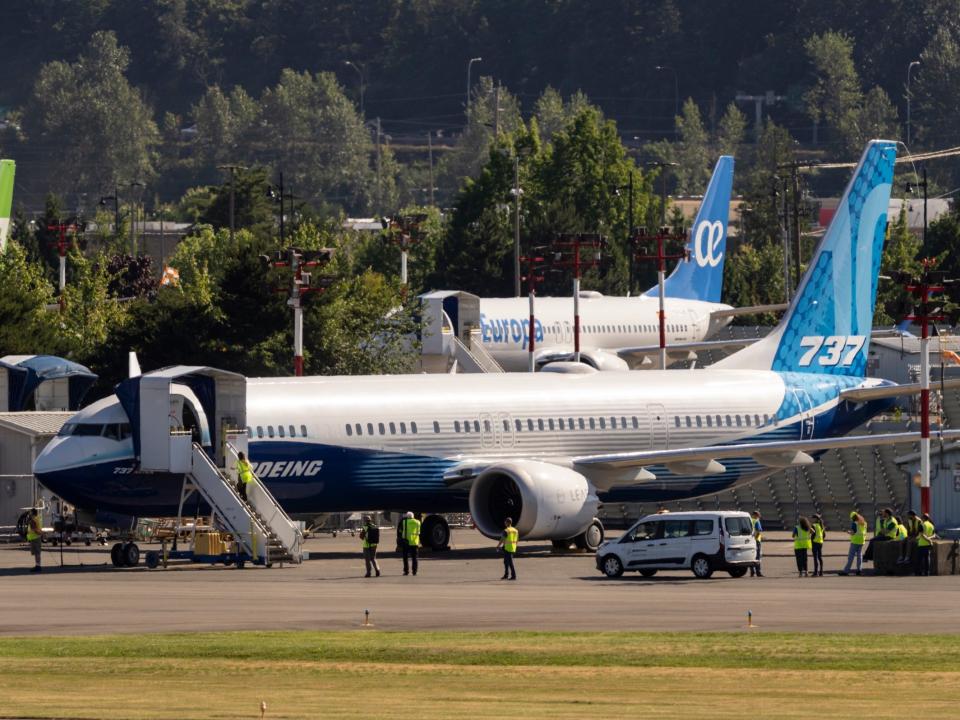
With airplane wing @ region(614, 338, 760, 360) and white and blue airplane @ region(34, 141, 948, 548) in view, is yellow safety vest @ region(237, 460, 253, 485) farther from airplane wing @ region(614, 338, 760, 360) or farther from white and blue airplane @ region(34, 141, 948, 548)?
airplane wing @ region(614, 338, 760, 360)

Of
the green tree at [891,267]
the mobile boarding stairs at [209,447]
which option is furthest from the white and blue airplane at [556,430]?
the green tree at [891,267]

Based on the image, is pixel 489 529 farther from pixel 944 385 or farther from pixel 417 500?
pixel 944 385

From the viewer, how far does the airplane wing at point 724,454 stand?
5734 centimetres

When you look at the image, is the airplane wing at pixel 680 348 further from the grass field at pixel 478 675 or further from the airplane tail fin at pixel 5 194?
the grass field at pixel 478 675

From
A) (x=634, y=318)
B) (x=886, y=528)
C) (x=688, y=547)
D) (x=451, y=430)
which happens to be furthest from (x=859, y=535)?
(x=634, y=318)

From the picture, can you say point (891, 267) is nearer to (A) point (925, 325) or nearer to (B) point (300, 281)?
(B) point (300, 281)

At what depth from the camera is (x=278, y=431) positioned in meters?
54.2

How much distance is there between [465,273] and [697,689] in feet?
389

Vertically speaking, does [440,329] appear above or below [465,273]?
below

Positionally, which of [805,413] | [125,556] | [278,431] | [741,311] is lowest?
[125,556]

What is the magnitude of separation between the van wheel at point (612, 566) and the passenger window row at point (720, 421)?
12.1 meters

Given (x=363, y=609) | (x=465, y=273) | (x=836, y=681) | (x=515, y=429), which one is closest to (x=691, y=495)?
(x=515, y=429)

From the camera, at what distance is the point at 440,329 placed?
89375 millimetres

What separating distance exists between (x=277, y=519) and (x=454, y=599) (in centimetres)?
1114
